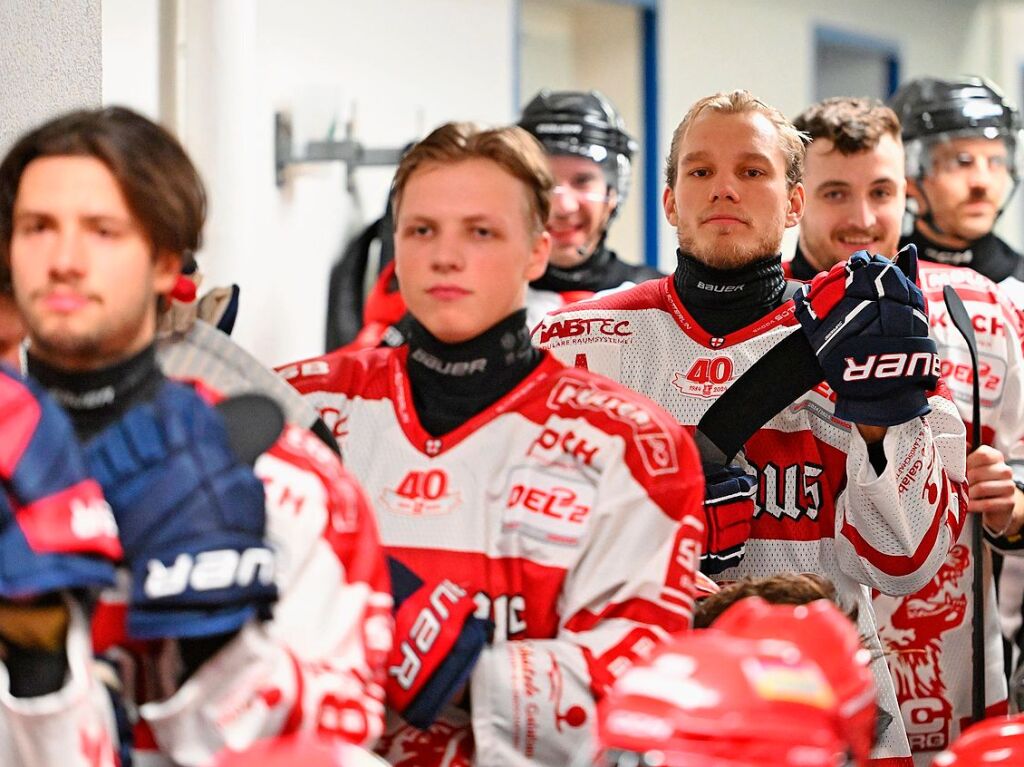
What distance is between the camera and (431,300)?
84.0 inches

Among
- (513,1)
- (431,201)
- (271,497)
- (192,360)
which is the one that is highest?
(513,1)

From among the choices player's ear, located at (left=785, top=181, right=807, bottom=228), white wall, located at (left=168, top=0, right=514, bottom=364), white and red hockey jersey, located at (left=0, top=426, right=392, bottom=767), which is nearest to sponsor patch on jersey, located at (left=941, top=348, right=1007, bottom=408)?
player's ear, located at (left=785, top=181, right=807, bottom=228)

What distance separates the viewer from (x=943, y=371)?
10.3 ft

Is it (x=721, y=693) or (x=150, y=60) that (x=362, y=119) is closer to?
(x=150, y=60)

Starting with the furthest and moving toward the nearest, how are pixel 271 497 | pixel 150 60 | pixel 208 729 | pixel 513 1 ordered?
1. pixel 513 1
2. pixel 150 60
3. pixel 271 497
4. pixel 208 729

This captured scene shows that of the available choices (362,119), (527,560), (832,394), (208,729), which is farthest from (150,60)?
(208,729)

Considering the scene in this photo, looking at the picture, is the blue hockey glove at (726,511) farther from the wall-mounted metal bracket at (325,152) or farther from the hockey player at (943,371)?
the wall-mounted metal bracket at (325,152)

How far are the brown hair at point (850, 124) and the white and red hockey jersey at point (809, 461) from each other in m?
0.66

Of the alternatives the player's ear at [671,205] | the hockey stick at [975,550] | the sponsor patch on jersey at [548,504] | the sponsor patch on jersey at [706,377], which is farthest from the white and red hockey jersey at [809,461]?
the sponsor patch on jersey at [548,504]

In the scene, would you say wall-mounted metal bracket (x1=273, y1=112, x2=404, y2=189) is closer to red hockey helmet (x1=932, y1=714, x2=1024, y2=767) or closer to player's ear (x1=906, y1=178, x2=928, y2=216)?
player's ear (x1=906, y1=178, x2=928, y2=216)

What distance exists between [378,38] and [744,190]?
285cm

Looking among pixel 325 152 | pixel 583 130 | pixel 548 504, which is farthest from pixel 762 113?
pixel 325 152

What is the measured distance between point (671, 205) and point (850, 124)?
63 centimetres

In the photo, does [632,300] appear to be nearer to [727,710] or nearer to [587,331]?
[587,331]
